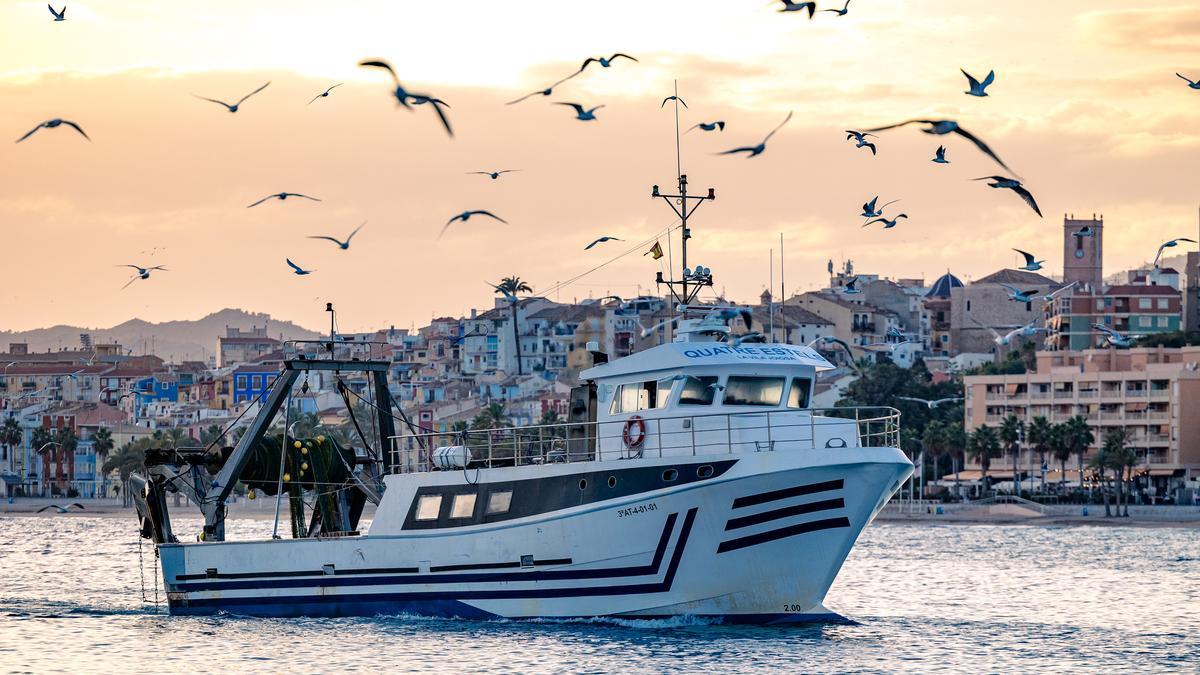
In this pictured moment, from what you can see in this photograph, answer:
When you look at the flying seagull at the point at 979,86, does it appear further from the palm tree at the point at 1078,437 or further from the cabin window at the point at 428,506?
the palm tree at the point at 1078,437

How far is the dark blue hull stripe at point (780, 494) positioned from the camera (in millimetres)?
31766

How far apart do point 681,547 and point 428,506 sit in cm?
526

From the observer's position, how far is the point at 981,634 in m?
36.7

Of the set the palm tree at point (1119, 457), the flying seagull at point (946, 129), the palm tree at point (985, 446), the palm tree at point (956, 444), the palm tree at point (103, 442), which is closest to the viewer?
the flying seagull at point (946, 129)

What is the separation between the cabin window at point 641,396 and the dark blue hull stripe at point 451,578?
98.0 inches

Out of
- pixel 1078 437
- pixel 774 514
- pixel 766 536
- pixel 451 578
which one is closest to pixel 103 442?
pixel 1078 437

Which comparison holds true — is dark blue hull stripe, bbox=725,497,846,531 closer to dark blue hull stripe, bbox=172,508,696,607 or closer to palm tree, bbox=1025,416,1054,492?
dark blue hull stripe, bbox=172,508,696,607

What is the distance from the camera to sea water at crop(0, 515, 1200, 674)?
31.5 meters

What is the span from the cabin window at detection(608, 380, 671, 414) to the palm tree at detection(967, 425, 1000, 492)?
274 feet

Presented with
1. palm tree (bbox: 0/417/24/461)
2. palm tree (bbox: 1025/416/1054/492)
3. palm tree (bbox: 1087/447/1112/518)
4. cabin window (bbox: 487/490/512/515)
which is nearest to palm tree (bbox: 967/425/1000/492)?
palm tree (bbox: 1025/416/1054/492)

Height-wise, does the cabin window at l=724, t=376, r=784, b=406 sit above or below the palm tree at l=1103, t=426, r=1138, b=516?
above

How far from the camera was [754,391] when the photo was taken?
110ft

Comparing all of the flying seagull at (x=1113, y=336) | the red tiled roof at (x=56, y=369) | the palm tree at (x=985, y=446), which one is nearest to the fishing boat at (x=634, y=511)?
the flying seagull at (x=1113, y=336)

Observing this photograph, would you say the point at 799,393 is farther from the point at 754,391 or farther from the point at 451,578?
the point at 451,578
